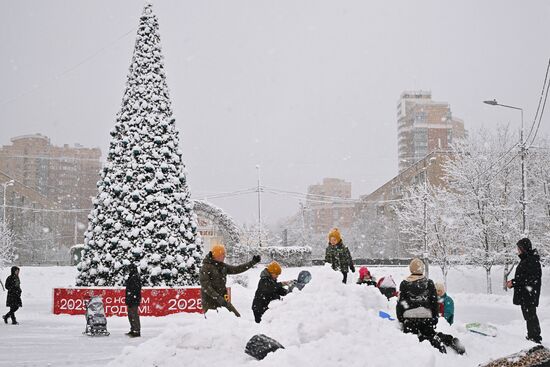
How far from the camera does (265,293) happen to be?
375 inches

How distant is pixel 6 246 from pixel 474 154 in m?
36.2

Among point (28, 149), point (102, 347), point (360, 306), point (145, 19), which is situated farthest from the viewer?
point (28, 149)

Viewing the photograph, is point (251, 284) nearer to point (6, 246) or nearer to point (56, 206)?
point (6, 246)

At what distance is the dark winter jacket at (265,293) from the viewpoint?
952 cm

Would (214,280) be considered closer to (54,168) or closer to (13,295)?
(13,295)

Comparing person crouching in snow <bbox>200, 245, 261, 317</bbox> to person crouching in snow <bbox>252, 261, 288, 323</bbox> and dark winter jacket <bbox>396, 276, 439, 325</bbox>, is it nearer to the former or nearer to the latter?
person crouching in snow <bbox>252, 261, 288, 323</bbox>

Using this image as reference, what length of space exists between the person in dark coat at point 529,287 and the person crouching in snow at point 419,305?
3.28 metres

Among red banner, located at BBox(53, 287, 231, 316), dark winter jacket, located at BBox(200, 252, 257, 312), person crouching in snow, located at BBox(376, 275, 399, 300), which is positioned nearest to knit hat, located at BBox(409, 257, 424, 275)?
dark winter jacket, located at BBox(200, 252, 257, 312)

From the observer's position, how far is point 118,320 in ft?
60.4

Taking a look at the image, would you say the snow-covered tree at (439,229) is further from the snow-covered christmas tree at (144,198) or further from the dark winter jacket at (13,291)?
the dark winter jacket at (13,291)

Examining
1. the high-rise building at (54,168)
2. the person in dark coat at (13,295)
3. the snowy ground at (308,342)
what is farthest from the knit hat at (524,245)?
the high-rise building at (54,168)

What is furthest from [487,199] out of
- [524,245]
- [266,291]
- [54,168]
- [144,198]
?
[54,168]

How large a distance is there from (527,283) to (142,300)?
39.2 feet

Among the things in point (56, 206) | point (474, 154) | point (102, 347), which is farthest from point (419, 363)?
point (56, 206)
